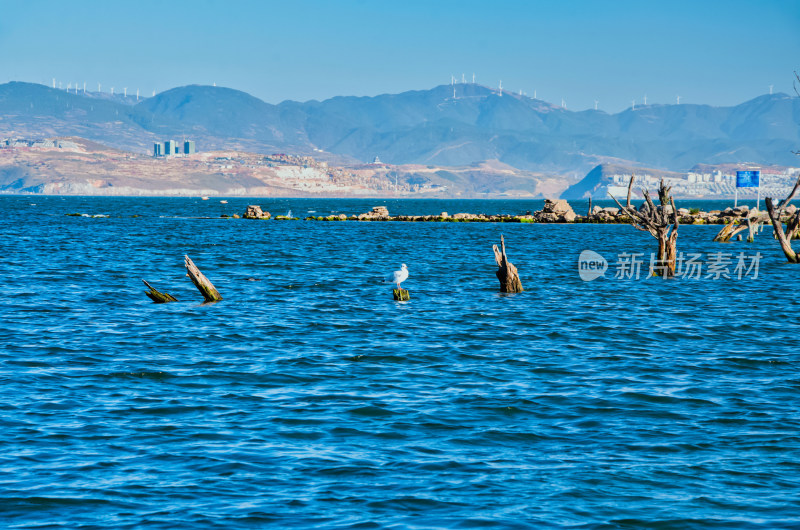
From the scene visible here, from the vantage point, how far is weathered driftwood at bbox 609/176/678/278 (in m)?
40.5

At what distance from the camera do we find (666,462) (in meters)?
12.7

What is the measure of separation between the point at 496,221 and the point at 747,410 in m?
102

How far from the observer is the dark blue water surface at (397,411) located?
1098cm

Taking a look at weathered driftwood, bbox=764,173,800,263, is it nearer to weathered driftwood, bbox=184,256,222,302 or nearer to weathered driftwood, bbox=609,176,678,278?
Result: weathered driftwood, bbox=609,176,678,278

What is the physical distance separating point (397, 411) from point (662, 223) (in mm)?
28433

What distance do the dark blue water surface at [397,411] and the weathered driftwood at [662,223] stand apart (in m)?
7.32

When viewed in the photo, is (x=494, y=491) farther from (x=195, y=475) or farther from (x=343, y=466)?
(x=195, y=475)

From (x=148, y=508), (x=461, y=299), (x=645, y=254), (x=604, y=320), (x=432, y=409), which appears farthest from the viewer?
(x=645, y=254)

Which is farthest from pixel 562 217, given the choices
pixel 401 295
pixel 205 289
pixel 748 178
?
pixel 205 289

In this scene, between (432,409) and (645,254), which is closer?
(432,409)

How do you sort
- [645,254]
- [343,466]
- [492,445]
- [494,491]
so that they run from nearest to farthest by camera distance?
1. [494,491]
2. [343,466]
3. [492,445]
4. [645,254]

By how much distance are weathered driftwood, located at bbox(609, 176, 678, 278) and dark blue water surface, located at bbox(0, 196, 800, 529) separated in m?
7.32

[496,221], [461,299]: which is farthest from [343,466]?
[496,221]

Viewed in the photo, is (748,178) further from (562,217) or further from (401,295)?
(401,295)
